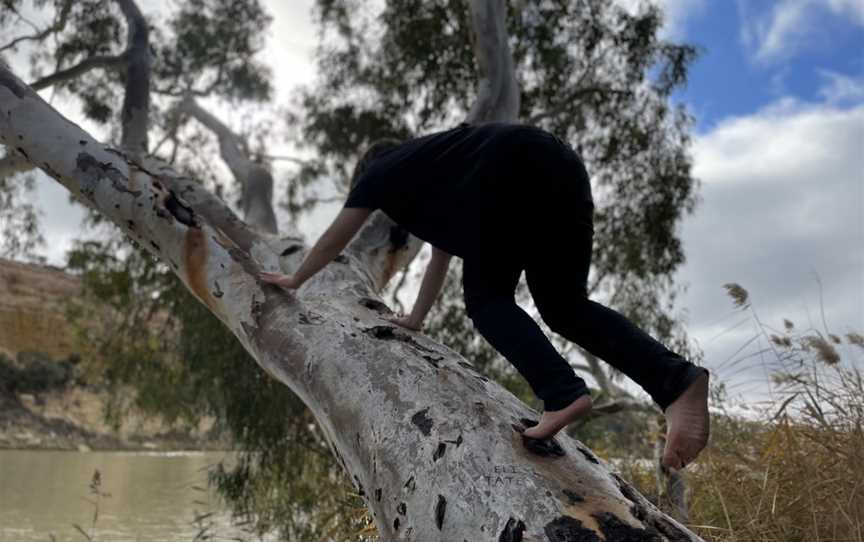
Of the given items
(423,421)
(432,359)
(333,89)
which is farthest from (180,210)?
(333,89)

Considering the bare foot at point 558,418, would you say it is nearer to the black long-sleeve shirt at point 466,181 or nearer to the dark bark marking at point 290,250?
the black long-sleeve shirt at point 466,181

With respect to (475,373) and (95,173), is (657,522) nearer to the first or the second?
(475,373)

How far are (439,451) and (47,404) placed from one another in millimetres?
25479

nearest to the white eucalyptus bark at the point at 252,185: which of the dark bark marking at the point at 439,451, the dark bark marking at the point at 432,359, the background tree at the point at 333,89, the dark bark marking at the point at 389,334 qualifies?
the background tree at the point at 333,89

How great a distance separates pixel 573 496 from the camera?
1.50 metres

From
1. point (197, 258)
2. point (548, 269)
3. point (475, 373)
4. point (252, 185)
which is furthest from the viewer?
point (252, 185)

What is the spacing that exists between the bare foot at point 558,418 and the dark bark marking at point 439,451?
6.3 inches

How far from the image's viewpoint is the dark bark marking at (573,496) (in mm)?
1492

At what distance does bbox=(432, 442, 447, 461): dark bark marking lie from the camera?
1.65 m

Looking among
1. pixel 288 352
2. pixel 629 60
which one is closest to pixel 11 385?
pixel 629 60

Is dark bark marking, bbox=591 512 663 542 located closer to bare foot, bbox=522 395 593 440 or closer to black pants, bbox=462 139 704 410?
bare foot, bbox=522 395 593 440

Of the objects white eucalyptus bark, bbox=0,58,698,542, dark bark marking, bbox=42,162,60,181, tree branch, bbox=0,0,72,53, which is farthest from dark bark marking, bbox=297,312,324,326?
tree branch, bbox=0,0,72,53

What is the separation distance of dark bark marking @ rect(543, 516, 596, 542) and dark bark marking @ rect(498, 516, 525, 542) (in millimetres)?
40

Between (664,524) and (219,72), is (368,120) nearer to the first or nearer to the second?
(219,72)
